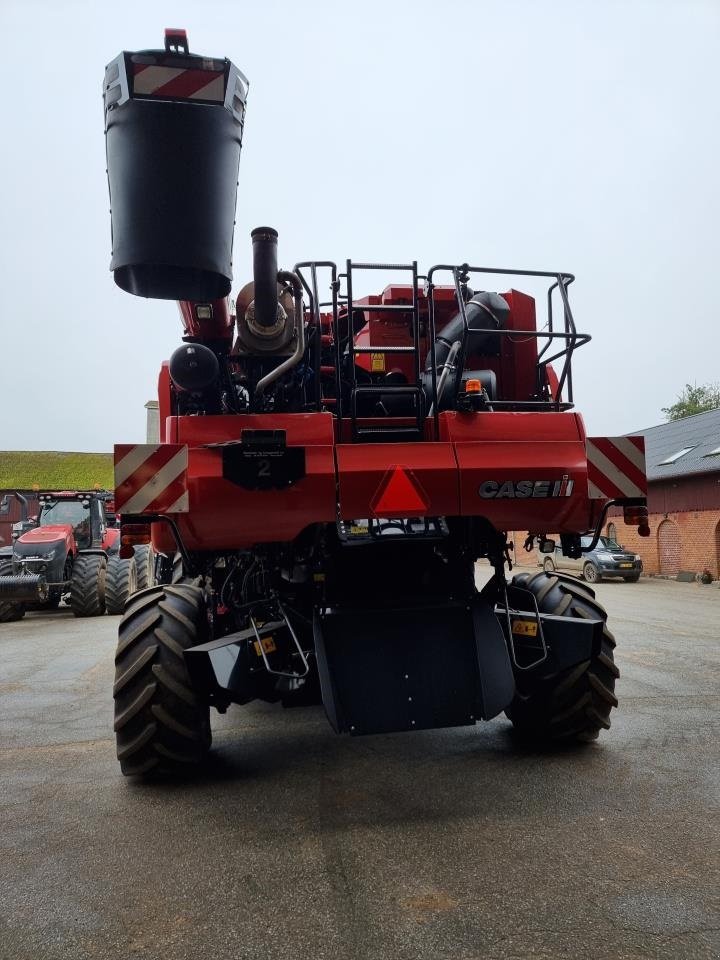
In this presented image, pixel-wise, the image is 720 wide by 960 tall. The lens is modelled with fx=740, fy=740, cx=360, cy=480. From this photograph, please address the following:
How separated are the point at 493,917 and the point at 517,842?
2.26 feet

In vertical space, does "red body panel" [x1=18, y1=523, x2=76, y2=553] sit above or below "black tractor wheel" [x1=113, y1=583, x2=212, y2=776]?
above

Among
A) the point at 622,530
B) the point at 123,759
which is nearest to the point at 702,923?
the point at 123,759

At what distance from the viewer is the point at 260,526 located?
3809 mm

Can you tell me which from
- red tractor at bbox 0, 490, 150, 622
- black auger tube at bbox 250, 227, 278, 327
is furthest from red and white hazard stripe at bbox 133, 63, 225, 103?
red tractor at bbox 0, 490, 150, 622

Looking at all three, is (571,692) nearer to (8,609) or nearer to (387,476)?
(387,476)

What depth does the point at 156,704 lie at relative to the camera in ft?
13.2

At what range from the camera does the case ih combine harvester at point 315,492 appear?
3469 millimetres

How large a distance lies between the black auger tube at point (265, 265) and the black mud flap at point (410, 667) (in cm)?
173

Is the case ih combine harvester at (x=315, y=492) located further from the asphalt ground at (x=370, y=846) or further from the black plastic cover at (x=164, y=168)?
the asphalt ground at (x=370, y=846)

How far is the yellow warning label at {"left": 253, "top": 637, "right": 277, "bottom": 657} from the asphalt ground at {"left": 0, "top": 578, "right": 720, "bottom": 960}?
2.50ft

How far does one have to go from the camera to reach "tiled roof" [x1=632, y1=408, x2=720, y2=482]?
77.9 feet

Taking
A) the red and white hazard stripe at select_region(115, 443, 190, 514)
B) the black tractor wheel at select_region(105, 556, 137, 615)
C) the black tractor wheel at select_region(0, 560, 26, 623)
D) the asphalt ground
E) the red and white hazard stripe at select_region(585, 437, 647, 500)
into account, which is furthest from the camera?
the black tractor wheel at select_region(105, 556, 137, 615)

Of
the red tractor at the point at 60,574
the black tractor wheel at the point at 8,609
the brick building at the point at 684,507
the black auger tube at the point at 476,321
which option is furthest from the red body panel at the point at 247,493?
the brick building at the point at 684,507

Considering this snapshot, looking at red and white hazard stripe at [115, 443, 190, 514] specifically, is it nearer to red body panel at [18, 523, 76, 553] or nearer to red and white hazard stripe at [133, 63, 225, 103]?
red and white hazard stripe at [133, 63, 225, 103]
